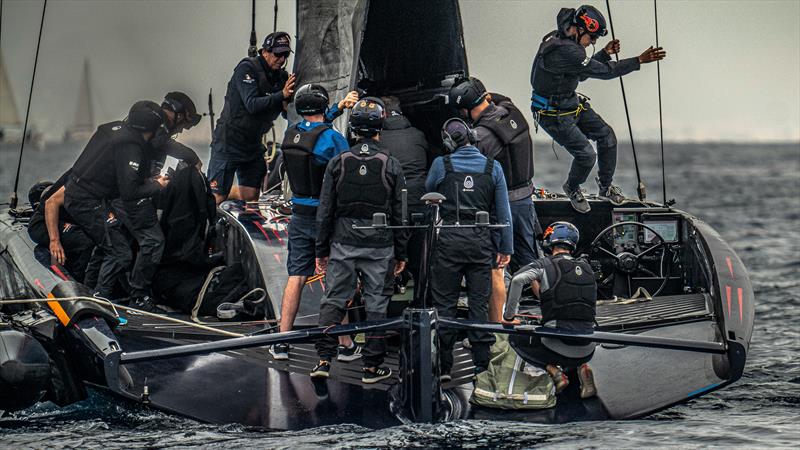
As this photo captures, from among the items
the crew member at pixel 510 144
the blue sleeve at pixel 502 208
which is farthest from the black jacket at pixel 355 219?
the crew member at pixel 510 144

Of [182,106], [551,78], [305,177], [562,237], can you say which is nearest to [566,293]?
[562,237]

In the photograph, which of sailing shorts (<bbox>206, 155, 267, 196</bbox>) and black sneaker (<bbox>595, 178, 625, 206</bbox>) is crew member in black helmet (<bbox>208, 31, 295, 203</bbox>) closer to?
sailing shorts (<bbox>206, 155, 267, 196</bbox>)

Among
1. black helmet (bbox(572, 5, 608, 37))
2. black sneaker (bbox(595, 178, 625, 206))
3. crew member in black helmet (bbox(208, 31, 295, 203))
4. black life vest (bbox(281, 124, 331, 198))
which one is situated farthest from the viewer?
black sneaker (bbox(595, 178, 625, 206))

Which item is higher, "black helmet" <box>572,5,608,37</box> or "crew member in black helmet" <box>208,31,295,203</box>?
"black helmet" <box>572,5,608,37</box>

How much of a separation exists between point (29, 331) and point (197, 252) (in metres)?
1.93

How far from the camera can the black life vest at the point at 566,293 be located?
8.25m

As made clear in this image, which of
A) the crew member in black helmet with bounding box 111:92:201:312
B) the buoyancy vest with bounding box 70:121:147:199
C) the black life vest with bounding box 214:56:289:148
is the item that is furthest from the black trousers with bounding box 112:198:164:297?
the black life vest with bounding box 214:56:289:148

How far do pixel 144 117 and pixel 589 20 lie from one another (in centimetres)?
409

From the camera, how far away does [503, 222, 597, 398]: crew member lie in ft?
27.0

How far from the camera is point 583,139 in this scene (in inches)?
463

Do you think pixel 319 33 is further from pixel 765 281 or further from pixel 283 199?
pixel 765 281

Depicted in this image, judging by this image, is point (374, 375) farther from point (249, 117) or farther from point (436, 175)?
point (249, 117)

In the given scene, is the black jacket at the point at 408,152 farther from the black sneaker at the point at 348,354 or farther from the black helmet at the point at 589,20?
the black helmet at the point at 589,20

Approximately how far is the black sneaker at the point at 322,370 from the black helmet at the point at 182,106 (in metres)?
3.29
